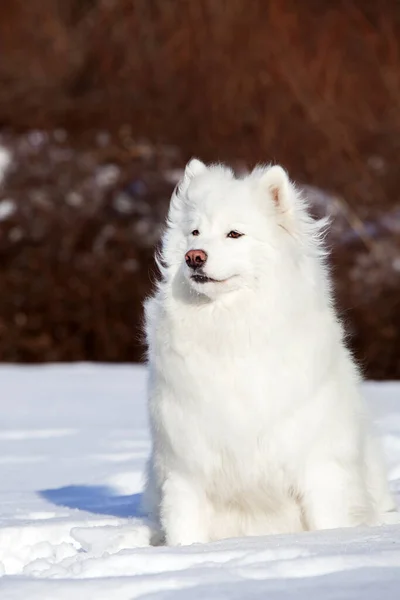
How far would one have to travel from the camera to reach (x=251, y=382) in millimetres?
4699

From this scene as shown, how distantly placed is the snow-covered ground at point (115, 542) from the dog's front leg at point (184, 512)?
0.17 m

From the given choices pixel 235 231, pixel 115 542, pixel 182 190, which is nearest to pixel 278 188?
pixel 235 231

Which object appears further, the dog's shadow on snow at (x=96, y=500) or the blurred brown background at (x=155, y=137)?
the blurred brown background at (x=155, y=137)

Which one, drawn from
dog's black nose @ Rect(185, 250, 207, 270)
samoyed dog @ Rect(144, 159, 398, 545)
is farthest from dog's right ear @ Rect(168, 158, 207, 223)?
dog's black nose @ Rect(185, 250, 207, 270)

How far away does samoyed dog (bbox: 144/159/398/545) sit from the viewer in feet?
15.3

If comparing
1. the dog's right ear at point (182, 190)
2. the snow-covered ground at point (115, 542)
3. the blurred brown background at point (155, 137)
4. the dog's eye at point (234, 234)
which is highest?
the blurred brown background at point (155, 137)

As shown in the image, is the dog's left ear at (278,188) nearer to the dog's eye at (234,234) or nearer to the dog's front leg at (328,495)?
the dog's eye at (234,234)

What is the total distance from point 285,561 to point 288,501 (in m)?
1.14

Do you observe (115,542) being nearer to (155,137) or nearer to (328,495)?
(328,495)

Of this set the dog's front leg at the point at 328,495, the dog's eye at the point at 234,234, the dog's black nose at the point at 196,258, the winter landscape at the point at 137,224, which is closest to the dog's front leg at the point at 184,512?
the winter landscape at the point at 137,224

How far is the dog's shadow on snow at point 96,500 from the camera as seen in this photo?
5.81m

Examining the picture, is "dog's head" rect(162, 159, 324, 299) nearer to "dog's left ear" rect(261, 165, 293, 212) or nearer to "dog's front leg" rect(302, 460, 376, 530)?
"dog's left ear" rect(261, 165, 293, 212)

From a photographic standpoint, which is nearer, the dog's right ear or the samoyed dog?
the samoyed dog

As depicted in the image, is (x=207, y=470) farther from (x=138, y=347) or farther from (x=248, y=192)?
(x=138, y=347)
